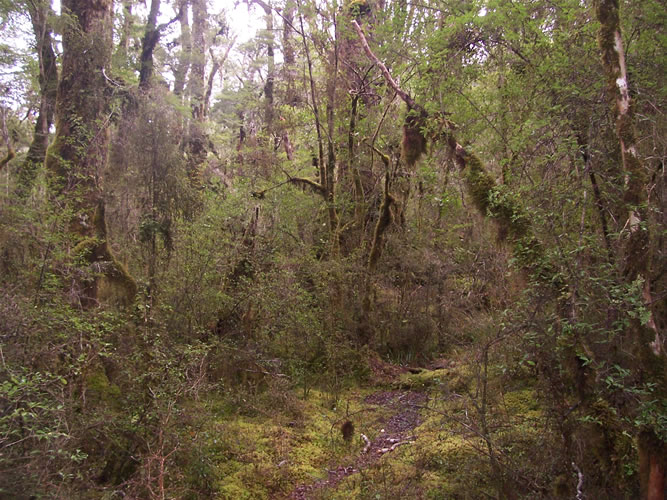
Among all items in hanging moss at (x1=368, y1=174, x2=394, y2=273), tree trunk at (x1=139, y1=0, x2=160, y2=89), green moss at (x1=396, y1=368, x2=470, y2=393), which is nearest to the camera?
green moss at (x1=396, y1=368, x2=470, y2=393)

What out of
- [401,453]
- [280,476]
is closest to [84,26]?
[280,476]

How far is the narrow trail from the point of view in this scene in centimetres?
528

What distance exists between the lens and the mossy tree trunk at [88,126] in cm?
743

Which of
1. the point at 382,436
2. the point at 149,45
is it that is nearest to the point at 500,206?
the point at 382,436

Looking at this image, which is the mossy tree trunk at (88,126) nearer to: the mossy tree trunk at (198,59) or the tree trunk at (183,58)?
the mossy tree trunk at (198,59)

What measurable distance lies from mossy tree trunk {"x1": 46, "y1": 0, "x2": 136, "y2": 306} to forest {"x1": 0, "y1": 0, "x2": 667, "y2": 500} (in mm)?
50

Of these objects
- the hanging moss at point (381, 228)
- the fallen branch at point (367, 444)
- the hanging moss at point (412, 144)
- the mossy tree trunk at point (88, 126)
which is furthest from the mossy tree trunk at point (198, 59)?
the fallen branch at point (367, 444)

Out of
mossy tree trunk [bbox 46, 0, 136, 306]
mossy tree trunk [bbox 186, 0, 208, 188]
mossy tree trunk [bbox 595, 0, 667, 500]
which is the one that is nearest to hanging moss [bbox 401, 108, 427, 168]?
mossy tree trunk [bbox 595, 0, 667, 500]

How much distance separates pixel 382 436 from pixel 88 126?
690 cm

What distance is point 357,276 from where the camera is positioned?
10.0 meters

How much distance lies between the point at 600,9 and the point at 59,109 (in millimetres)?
8001

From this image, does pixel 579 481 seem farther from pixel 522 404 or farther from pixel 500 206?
pixel 522 404

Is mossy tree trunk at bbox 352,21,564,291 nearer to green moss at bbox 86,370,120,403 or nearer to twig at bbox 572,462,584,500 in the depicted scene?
twig at bbox 572,462,584,500

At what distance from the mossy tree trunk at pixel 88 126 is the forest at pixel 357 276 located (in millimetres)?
50
